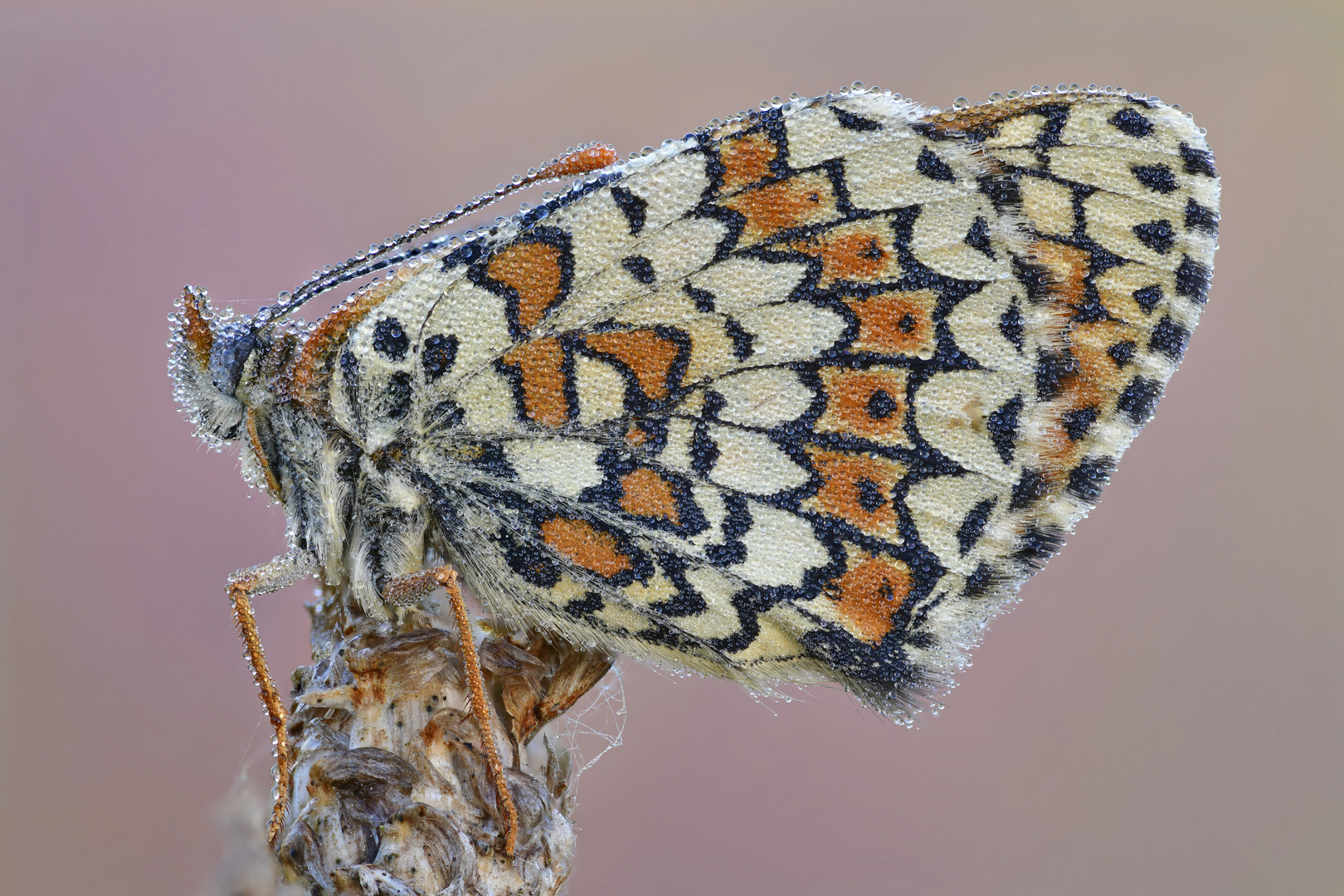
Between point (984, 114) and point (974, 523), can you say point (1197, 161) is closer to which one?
point (984, 114)

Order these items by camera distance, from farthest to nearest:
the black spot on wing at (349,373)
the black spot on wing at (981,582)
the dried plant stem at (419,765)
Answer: the black spot on wing at (981,582), the black spot on wing at (349,373), the dried plant stem at (419,765)

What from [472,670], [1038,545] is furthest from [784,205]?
[472,670]

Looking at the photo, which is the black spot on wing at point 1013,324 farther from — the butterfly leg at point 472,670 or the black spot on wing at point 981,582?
the butterfly leg at point 472,670

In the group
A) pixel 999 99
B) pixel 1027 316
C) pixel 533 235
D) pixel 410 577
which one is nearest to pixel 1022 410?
pixel 1027 316

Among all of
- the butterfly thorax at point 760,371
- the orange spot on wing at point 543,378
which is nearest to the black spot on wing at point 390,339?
the butterfly thorax at point 760,371

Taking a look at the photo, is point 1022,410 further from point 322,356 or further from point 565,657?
point 322,356

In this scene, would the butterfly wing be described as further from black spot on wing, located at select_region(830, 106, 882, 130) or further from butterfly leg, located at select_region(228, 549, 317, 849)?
butterfly leg, located at select_region(228, 549, 317, 849)
